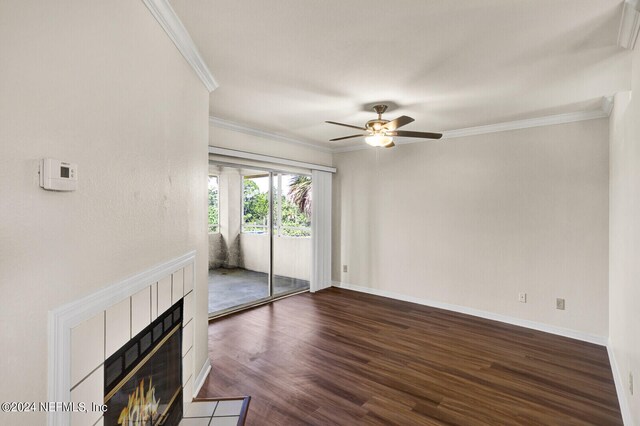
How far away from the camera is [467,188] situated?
14.4 feet

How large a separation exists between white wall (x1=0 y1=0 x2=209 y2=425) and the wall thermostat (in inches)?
1.0

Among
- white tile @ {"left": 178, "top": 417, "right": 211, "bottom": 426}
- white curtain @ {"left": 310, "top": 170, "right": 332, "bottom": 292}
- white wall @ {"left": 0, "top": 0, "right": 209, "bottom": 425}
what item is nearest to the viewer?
white wall @ {"left": 0, "top": 0, "right": 209, "bottom": 425}

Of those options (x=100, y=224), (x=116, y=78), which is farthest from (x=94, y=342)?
(x=116, y=78)

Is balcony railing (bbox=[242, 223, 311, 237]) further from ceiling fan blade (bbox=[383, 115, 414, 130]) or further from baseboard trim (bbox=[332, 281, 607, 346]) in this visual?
ceiling fan blade (bbox=[383, 115, 414, 130])

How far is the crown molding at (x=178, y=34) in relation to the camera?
1683 millimetres

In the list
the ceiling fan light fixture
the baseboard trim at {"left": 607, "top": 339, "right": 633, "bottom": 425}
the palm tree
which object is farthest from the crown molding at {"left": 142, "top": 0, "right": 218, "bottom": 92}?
the baseboard trim at {"left": 607, "top": 339, "right": 633, "bottom": 425}

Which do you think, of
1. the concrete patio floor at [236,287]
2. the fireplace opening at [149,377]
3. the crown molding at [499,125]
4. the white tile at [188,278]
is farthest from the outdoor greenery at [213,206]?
the fireplace opening at [149,377]

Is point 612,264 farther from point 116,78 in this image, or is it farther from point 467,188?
point 116,78

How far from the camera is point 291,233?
5301 mm

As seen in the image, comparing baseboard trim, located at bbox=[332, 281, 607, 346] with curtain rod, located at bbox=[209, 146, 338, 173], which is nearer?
baseboard trim, located at bbox=[332, 281, 607, 346]

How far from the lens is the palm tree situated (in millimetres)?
5234

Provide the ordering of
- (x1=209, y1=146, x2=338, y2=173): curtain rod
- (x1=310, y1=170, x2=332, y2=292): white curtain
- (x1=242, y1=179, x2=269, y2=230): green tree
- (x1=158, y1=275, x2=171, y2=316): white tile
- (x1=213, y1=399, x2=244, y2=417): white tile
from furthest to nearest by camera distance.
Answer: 1. (x1=310, y1=170, x2=332, y2=292): white curtain
2. (x1=242, y1=179, x2=269, y2=230): green tree
3. (x1=209, y1=146, x2=338, y2=173): curtain rod
4. (x1=213, y1=399, x2=244, y2=417): white tile
5. (x1=158, y1=275, x2=171, y2=316): white tile

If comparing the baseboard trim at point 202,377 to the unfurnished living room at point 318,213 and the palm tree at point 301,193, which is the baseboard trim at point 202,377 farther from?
the palm tree at point 301,193

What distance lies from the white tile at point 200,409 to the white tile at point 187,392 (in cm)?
4
